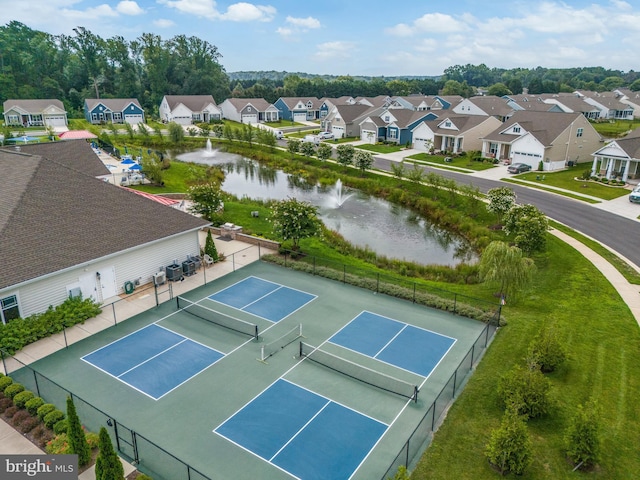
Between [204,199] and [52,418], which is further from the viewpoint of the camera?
[204,199]

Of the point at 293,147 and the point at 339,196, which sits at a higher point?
the point at 293,147

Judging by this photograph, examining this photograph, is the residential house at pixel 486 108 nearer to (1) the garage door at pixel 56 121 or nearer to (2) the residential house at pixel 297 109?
(2) the residential house at pixel 297 109

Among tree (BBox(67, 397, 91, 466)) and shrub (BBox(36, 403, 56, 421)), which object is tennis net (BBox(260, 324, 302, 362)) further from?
shrub (BBox(36, 403, 56, 421))

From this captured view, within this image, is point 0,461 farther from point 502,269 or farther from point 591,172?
point 591,172

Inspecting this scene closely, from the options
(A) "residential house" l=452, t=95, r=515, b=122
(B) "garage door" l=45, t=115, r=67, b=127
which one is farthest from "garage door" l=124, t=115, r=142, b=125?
(A) "residential house" l=452, t=95, r=515, b=122

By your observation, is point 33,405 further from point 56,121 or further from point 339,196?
point 56,121

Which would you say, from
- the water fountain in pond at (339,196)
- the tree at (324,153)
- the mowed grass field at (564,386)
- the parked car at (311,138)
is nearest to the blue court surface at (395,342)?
the mowed grass field at (564,386)

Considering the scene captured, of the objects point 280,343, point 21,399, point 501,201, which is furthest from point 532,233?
point 21,399

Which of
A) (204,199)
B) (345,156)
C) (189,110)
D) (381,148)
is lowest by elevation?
(204,199)
